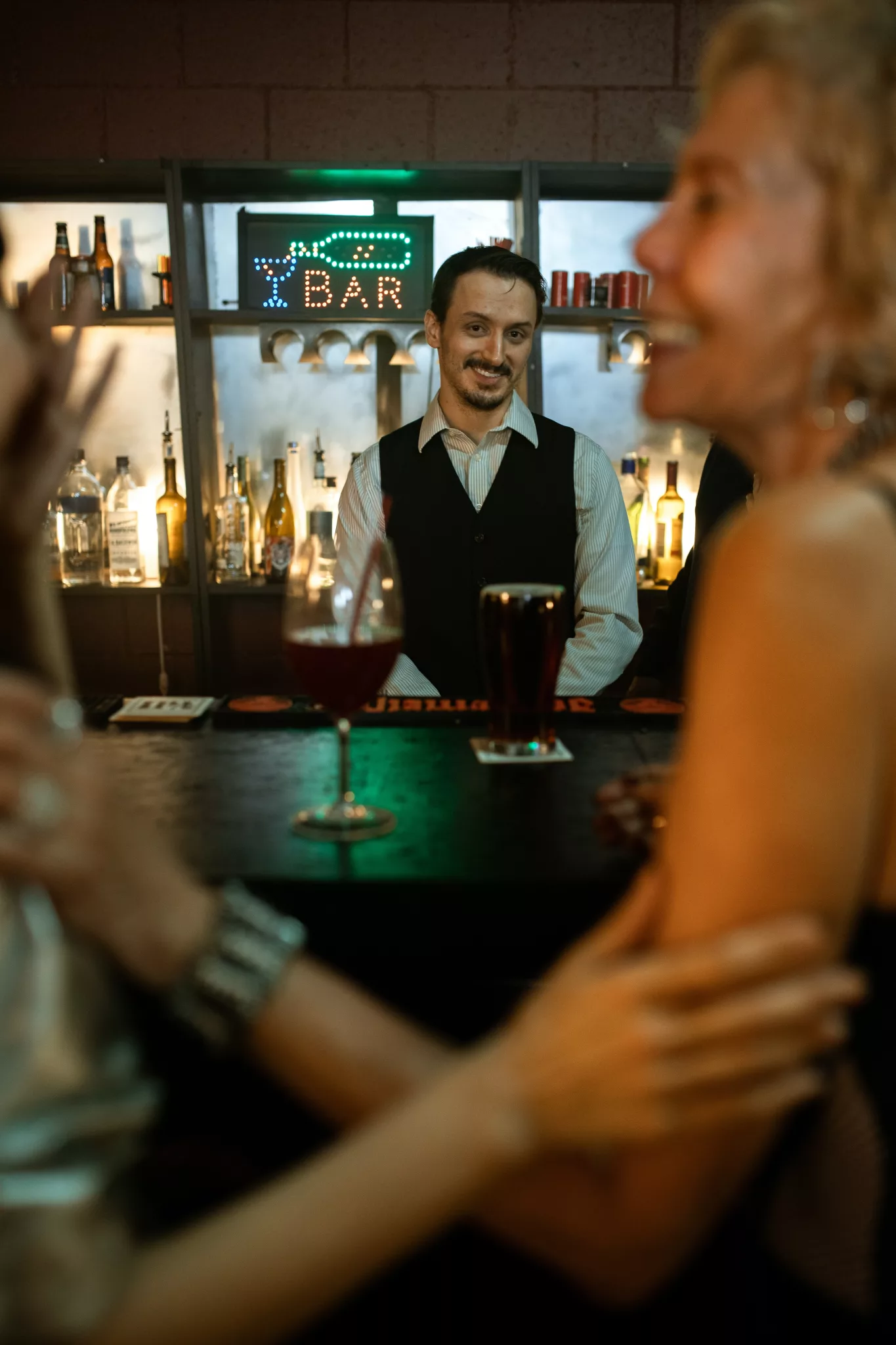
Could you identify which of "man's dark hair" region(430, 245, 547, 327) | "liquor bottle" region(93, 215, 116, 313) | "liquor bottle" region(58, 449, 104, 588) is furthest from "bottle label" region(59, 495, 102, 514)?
"man's dark hair" region(430, 245, 547, 327)

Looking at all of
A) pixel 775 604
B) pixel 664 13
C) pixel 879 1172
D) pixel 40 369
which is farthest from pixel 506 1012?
pixel 664 13

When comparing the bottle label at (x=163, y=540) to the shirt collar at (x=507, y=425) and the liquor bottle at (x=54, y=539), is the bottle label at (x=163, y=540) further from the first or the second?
the shirt collar at (x=507, y=425)

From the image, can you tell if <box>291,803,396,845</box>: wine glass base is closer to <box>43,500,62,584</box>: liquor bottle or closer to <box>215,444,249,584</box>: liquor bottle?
<box>215,444,249,584</box>: liquor bottle

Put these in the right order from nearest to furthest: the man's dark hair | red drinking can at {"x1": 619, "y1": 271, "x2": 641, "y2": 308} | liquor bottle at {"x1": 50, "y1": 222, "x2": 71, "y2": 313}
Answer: the man's dark hair, liquor bottle at {"x1": 50, "y1": 222, "x2": 71, "y2": 313}, red drinking can at {"x1": 619, "y1": 271, "x2": 641, "y2": 308}

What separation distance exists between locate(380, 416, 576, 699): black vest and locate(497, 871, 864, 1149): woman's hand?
84.6 inches

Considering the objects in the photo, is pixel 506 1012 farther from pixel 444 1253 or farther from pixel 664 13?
pixel 664 13

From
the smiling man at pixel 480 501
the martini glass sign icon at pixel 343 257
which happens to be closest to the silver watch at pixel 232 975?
the smiling man at pixel 480 501

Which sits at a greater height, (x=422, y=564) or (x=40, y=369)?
(x=40, y=369)

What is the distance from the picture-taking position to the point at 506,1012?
98 centimetres

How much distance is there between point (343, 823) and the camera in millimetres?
945

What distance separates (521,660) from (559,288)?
235 cm

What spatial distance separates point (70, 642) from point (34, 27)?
193 cm

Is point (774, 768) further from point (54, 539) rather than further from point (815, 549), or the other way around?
point (54, 539)

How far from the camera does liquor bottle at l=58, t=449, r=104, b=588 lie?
126 inches
